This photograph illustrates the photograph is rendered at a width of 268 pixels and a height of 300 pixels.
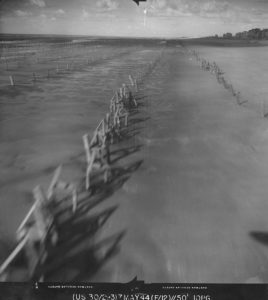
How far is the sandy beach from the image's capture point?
5.45 meters

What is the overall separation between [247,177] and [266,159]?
1689 millimetres

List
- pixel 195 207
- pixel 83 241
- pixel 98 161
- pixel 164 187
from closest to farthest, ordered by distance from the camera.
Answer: pixel 83 241, pixel 195 207, pixel 164 187, pixel 98 161

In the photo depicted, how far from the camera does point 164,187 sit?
26.3 ft

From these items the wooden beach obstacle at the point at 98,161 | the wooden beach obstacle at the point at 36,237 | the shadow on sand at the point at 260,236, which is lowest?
the shadow on sand at the point at 260,236

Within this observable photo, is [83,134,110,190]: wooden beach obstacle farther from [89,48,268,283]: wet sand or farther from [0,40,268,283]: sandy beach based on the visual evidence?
[89,48,268,283]: wet sand

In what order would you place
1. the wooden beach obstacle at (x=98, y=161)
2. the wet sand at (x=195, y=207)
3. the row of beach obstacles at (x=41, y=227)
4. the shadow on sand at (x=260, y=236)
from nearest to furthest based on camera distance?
the row of beach obstacles at (x=41, y=227) → the wet sand at (x=195, y=207) → the shadow on sand at (x=260, y=236) → the wooden beach obstacle at (x=98, y=161)

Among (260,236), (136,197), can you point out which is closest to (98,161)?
(136,197)

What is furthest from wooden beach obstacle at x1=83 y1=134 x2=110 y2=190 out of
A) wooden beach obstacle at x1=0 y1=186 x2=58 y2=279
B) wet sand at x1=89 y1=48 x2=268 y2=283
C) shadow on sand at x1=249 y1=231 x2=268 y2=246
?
shadow on sand at x1=249 y1=231 x2=268 y2=246

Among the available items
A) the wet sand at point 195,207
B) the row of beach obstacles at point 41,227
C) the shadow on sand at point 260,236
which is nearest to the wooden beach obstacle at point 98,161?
the row of beach obstacles at point 41,227

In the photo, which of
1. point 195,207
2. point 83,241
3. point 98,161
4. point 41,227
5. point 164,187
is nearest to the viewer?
point 83,241

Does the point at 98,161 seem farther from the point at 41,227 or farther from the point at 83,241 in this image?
the point at 83,241

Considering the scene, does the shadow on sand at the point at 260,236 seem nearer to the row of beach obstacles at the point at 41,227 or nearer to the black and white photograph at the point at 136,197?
the black and white photograph at the point at 136,197

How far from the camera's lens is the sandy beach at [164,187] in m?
5.45

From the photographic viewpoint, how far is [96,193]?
24.6 feet
